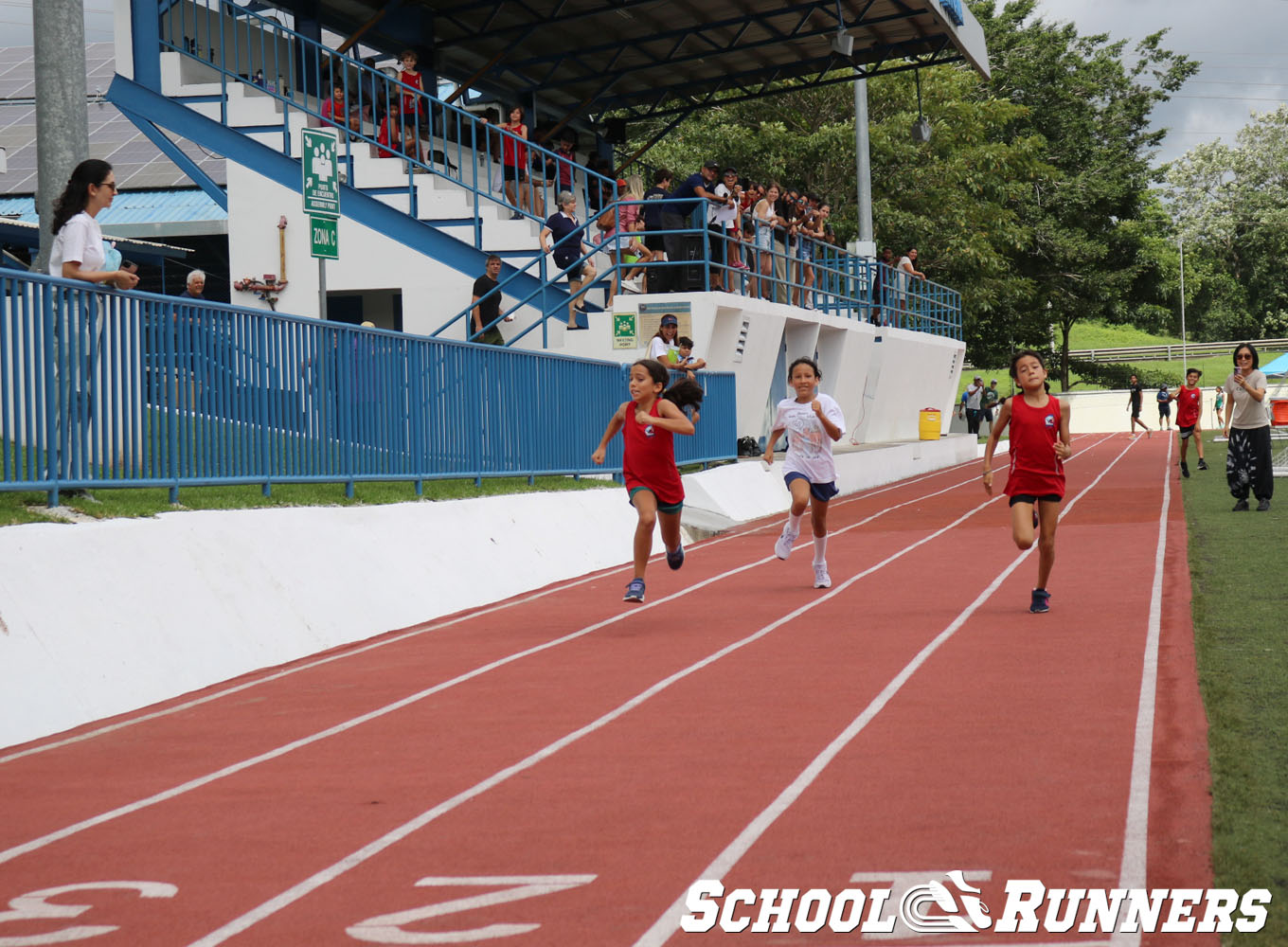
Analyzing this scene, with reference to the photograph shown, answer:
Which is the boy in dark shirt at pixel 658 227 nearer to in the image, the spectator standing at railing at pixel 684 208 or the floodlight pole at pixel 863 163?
the spectator standing at railing at pixel 684 208

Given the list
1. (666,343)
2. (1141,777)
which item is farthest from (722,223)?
(1141,777)

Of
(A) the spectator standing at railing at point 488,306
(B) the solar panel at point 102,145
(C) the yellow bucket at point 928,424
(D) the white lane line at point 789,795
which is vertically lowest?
(D) the white lane line at point 789,795

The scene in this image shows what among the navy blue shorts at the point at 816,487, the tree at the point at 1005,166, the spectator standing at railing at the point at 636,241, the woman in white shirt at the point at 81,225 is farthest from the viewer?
the tree at the point at 1005,166

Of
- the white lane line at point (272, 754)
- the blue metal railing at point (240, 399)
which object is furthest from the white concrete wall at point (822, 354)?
the white lane line at point (272, 754)

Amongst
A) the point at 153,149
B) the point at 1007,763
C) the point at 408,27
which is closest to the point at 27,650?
the point at 1007,763

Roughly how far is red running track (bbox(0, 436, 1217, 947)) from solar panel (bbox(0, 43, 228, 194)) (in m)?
22.6

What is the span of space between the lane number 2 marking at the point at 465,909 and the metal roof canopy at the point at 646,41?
21923 millimetres

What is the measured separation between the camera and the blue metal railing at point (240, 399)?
9312mm

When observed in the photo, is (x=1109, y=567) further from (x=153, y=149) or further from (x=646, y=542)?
(x=153, y=149)

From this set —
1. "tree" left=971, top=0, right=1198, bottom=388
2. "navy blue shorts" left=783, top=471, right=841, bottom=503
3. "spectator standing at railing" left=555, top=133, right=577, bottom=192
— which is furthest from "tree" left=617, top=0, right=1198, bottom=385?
"navy blue shorts" left=783, top=471, right=841, bottom=503

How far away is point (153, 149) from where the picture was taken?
3600 cm

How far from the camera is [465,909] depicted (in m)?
5.00

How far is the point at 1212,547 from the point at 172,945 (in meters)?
12.8

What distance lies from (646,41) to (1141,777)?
85.2ft
